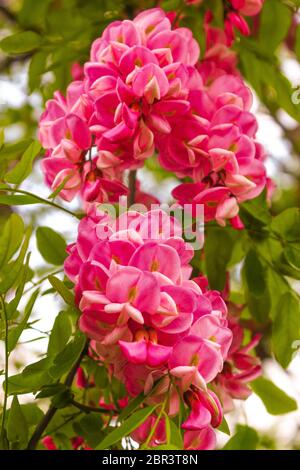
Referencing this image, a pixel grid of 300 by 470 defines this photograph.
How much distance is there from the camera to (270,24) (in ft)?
2.71

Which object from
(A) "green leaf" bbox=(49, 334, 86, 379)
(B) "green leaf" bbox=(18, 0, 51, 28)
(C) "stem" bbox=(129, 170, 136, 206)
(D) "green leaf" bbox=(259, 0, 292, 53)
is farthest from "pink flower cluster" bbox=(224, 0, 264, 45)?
(A) "green leaf" bbox=(49, 334, 86, 379)

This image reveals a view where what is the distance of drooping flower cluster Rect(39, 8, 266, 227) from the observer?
580 mm

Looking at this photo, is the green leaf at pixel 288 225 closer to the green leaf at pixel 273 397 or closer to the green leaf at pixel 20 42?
the green leaf at pixel 273 397

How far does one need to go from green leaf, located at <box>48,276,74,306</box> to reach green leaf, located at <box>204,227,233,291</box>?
0.21 m

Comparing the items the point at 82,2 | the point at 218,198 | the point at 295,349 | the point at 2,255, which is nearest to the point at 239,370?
→ the point at 295,349

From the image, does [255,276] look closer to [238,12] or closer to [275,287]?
[275,287]

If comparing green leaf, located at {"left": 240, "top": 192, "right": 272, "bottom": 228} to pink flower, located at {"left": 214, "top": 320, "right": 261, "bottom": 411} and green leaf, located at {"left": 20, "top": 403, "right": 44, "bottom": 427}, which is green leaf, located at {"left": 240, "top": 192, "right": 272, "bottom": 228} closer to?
pink flower, located at {"left": 214, "top": 320, "right": 261, "bottom": 411}

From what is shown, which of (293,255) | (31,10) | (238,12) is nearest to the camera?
(293,255)

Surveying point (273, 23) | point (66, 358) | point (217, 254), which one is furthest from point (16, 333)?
point (273, 23)

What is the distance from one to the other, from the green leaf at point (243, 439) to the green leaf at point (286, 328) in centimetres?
12

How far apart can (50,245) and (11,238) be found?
0.21 meters

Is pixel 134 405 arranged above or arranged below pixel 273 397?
above

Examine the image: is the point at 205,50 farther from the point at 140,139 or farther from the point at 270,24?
the point at 140,139

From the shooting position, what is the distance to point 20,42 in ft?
2.51
